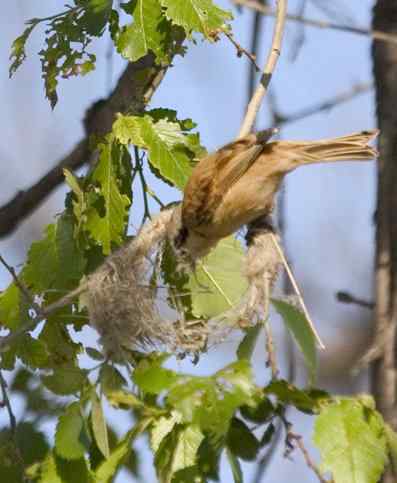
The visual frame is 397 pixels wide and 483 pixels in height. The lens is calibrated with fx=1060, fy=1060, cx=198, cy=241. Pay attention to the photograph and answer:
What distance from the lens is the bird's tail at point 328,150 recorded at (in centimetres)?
349

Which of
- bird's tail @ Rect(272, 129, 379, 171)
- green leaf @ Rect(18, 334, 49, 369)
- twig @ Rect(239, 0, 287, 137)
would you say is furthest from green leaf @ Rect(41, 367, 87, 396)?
bird's tail @ Rect(272, 129, 379, 171)

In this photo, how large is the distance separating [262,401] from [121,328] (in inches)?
36.1

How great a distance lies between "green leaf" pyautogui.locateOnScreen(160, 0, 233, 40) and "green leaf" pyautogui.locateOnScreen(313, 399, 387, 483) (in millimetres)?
1351

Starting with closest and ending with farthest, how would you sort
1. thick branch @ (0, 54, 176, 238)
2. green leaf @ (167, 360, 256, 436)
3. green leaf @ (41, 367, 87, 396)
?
green leaf @ (167, 360, 256, 436), green leaf @ (41, 367, 87, 396), thick branch @ (0, 54, 176, 238)

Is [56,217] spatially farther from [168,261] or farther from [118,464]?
[118,464]

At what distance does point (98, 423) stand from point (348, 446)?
636 millimetres

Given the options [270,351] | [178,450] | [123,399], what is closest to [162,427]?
[178,450]

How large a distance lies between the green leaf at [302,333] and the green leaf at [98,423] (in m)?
0.53

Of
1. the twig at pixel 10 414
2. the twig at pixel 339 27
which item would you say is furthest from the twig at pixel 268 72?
the twig at pixel 10 414

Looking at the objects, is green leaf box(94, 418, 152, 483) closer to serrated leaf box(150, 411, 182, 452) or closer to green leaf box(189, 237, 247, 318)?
serrated leaf box(150, 411, 182, 452)

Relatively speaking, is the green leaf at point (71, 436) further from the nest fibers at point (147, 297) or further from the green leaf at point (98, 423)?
the nest fibers at point (147, 297)

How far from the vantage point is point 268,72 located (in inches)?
126

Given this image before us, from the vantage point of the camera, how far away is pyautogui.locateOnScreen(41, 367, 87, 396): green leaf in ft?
9.10

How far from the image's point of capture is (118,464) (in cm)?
250
